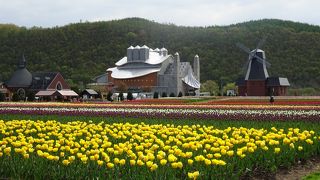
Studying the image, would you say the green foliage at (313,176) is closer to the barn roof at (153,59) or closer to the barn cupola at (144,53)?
the barn roof at (153,59)

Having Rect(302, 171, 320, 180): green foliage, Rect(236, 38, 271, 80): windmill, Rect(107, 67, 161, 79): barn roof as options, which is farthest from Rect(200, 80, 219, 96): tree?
Rect(302, 171, 320, 180): green foliage

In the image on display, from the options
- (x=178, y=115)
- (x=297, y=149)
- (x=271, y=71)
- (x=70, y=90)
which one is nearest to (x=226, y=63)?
(x=271, y=71)

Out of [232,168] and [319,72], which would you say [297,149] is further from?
[319,72]

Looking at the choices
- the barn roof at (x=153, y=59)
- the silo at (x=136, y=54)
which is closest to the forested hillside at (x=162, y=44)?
the barn roof at (x=153, y=59)

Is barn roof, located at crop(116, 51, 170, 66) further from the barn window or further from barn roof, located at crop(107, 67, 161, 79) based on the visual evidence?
the barn window

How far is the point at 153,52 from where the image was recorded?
311ft

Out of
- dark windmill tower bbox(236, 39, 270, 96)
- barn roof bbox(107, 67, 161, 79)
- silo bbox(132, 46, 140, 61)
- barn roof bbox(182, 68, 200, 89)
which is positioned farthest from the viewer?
silo bbox(132, 46, 140, 61)

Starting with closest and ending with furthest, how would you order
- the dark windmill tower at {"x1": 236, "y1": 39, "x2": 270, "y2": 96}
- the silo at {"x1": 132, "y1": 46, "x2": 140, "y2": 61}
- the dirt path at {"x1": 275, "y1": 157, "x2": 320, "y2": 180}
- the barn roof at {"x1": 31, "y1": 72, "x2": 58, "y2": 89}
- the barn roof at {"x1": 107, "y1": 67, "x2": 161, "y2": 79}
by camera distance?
1. the dirt path at {"x1": 275, "y1": 157, "x2": 320, "y2": 180}
2. the dark windmill tower at {"x1": 236, "y1": 39, "x2": 270, "y2": 96}
3. the barn roof at {"x1": 31, "y1": 72, "x2": 58, "y2": 89}
4. the barn roof at {"x1": 107, "y1": 67, "x2": 161, "y2": 79}
5. the silo at {"x1": 132, "y1": 46, "x2": 140, "y2": 61}

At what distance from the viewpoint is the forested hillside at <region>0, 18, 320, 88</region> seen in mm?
96938

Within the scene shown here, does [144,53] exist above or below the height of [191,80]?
above

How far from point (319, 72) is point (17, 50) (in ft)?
242

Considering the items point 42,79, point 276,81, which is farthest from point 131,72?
point 276,81

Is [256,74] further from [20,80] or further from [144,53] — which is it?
[20,80]

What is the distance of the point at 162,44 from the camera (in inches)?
5202
